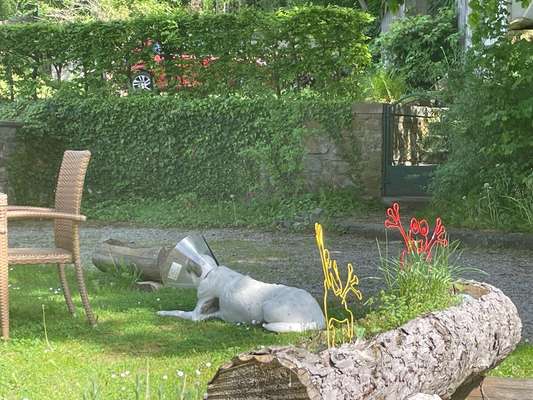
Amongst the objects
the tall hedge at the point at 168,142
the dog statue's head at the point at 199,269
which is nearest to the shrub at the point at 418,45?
the tall hedge at the point at 168,142

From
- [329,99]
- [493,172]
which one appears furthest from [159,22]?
[493,172]

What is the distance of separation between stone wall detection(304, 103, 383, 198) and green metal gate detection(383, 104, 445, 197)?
4.3 inches

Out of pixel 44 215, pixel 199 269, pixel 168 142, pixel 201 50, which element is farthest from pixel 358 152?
pixel 44 215

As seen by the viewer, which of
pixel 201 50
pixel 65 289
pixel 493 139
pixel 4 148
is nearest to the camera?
pixel 65 289

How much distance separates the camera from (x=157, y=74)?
13102 millimetres

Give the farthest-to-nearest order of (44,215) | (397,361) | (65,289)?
(65,289), (44,215), (397,361)

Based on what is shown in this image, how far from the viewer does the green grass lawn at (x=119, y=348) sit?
414cm

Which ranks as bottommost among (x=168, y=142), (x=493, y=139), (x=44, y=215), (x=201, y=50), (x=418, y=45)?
(x=44, y=215)

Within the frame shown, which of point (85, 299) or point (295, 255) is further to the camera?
point (295, 255)

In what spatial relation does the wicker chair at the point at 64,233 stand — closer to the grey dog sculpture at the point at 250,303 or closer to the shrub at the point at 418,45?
the grey dog sculpture at the point at 250,303

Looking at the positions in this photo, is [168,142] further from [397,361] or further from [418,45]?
[397,361]

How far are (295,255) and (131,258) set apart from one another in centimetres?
209

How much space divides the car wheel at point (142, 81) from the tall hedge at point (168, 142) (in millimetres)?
475

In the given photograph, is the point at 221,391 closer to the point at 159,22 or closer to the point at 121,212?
the point at 121,212
